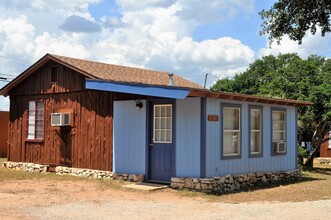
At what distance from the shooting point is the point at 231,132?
13.5 m

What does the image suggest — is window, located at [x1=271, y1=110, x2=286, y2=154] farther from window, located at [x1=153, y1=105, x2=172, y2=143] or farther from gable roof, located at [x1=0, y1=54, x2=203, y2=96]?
window, located at [x1=153, y1=105, x2=172, y2=143]

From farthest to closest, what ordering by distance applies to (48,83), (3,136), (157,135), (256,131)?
1. (3,136)
2. (48,83)
3. (256,131)
4. (157,135)

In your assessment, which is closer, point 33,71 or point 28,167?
point 28,167

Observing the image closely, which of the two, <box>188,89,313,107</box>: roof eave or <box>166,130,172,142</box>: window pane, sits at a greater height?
<box>188,89,313,107</box>: roof eave

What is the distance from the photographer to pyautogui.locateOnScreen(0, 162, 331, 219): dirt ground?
356 inches

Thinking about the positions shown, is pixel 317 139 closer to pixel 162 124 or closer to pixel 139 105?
pixel 162 124

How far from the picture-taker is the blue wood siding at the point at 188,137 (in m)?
12.5

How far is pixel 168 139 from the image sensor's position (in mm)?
13180

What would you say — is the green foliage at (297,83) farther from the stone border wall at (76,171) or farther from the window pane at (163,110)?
the stone border wall at (76,171)

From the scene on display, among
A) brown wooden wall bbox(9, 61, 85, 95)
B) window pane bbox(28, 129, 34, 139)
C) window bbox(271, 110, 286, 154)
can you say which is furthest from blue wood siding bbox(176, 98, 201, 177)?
window pane bbox(28, 129, 34, 139)

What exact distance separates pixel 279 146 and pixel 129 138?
4.85 m

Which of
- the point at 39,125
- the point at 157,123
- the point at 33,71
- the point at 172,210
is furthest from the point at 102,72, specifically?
the point at 172,210

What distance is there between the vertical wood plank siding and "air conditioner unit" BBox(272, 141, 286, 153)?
4721 mm

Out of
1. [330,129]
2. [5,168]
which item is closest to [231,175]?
[5,168]
